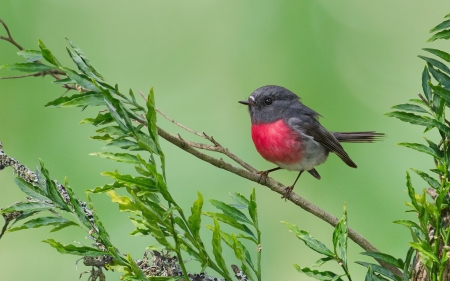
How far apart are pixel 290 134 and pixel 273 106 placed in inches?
5.6

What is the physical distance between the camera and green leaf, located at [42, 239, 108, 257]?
69 cm

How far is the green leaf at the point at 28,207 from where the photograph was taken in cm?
71

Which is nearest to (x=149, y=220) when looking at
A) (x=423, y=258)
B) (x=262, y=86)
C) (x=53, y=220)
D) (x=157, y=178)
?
(x=157, y=178)

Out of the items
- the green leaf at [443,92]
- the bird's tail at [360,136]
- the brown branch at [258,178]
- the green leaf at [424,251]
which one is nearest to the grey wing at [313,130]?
the bird's tail at [360,136]

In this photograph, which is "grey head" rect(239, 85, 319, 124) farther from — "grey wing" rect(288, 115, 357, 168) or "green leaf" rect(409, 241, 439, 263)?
"green leaf" rect(409, 241, 439, 263)

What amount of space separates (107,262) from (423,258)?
42 centimetres

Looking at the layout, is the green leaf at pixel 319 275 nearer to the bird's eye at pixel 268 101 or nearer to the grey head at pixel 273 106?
the grey head at pixel 273 106

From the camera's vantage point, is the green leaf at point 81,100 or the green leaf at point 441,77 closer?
the green leaf at point 81,100

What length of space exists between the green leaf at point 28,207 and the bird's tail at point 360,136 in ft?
4.67

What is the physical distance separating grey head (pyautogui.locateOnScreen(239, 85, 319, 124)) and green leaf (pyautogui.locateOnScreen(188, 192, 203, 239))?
1407 millimetres

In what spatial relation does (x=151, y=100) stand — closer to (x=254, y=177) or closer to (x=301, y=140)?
(x=254, y=177)

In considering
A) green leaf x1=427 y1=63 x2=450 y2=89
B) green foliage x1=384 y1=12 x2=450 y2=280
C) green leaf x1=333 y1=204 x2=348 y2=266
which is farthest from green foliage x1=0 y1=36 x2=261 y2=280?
green leaf x1=427 y1=63 x2=450 y2=89

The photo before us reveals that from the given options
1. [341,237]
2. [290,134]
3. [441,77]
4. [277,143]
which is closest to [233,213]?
[341,237]

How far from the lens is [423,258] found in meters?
0.69
